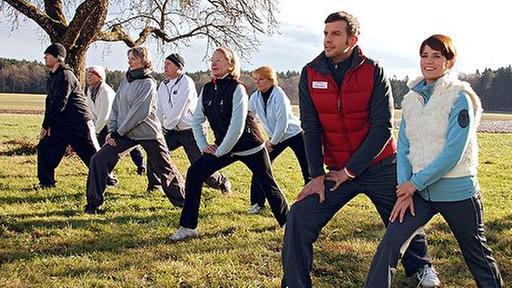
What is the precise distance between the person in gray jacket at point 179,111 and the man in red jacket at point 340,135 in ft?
14.1

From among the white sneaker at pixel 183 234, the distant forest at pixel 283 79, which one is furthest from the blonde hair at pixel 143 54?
the distant forest at pixel 283 79

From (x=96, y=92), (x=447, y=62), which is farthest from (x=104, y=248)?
(x=96, y=92)

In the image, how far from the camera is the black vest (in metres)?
6.02

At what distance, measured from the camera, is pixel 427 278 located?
15.4 ft

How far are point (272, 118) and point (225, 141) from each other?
78.3 inches

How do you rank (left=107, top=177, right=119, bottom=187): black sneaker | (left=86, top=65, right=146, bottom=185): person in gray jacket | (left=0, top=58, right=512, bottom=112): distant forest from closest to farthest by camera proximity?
(left=107, top=177, right=119, bottom=187): black sneaker
(left=86, top=65, right=146, bottom=185): person in gray jacket
(left=0, top=58, right=512, bottom=112): distant forest

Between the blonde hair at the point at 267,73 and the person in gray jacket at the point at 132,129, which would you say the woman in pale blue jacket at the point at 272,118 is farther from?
the person in gray jacket at the point at 132,129

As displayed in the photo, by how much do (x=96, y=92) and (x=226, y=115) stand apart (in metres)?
4.58

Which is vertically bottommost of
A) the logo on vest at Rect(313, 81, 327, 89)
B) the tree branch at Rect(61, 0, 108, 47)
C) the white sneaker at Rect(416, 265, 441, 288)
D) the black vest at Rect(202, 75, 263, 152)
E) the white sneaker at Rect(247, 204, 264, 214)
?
the white sneaker at Rect(247, 204, 264, 214)

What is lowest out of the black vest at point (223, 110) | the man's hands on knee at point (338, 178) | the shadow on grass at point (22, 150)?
the shadow on grass at point (22, 150)

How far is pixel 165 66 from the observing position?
853 cm

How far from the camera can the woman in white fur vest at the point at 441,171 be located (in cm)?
371

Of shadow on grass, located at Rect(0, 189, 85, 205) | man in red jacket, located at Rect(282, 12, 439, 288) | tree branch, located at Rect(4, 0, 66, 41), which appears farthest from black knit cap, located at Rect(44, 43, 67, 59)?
tree branch, located at Rect(4, 0, 66, 41)

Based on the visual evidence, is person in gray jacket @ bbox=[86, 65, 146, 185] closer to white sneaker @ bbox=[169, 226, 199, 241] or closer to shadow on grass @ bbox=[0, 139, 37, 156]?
white sneaker @ bbox=[169, 226, 199, 241]
